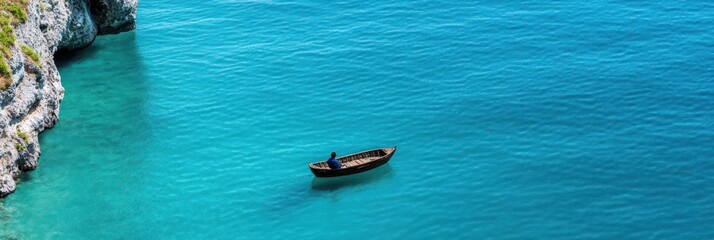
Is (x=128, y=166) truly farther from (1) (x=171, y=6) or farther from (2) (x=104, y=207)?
(1) (x=171, y=6)

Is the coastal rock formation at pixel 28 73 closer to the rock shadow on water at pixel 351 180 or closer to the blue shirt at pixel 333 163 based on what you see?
the rock shadow on water at pixel 351 180

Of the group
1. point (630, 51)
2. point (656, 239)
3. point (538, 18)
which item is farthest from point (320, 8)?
point (656, 239)

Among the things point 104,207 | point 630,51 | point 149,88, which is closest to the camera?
point 104,207

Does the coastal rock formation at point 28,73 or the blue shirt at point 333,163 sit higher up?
the blue shirt at point 333,163

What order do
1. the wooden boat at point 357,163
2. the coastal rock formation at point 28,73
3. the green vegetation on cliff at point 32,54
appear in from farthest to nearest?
the green vegetation on cliff at point 32,54, the wooden boat at point 357,163, the coastal rock formation at point 28,73

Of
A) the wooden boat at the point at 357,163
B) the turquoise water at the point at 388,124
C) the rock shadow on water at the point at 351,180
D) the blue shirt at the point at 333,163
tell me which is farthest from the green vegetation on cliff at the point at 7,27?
the blue shirt at the point at 333,163

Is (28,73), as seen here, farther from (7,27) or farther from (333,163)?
(333,163)

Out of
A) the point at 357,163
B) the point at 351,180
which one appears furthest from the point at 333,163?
the point at 357,163
